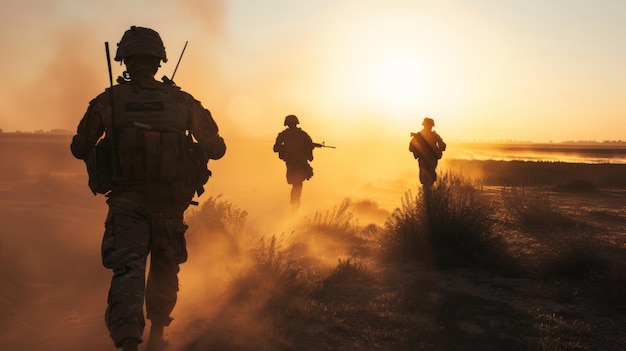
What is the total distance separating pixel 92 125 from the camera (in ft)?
11.6

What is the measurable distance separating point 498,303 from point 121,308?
3.69 meters

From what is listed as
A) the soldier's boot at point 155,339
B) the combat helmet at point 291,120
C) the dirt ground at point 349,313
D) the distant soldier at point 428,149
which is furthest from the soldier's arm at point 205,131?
the distant soldier at point 428,149

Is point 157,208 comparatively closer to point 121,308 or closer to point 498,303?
point 121,308

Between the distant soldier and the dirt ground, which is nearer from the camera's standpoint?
the dirt ground

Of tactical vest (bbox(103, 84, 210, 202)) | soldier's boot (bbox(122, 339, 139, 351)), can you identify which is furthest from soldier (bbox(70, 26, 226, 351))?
soldier's boot (bbox(122, 339, 139, 351))

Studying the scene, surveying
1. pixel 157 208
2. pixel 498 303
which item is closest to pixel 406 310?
pixel 498 303

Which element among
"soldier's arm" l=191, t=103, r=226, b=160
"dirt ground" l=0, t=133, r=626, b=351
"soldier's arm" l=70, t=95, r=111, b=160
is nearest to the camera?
"soldier's arm" l=70, t=95, r=111, b=160

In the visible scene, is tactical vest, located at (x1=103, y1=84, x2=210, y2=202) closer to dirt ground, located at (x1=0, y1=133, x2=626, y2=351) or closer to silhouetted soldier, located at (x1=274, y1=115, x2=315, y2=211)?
dirt ground, located at (x1=0, y1=133, x2=626, y2=351)

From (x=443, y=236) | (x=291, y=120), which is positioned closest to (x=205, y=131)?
(x=443, y=236)

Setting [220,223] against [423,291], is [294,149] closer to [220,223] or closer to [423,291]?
[220,223]

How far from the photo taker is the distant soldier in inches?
442

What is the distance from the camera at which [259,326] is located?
4215mm

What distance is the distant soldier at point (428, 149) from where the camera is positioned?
36.8ft

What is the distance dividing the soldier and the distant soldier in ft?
26.5
